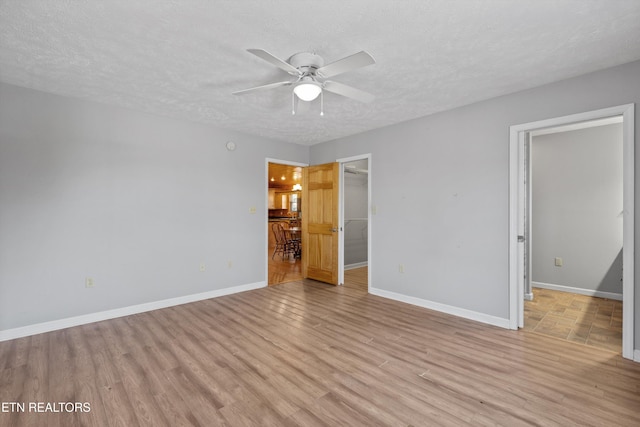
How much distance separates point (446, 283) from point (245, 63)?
10.8 ft

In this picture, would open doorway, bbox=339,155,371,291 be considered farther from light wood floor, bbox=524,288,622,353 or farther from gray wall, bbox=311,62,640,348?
light wood floor, bbox=524,288,622,353

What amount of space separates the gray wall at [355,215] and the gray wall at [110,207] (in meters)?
2.59

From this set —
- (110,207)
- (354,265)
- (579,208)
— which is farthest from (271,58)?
(354,265)

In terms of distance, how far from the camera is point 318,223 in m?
5.26

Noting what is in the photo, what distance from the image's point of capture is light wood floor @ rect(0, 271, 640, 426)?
1.80 metres

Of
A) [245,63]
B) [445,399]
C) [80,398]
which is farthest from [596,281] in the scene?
[80,398]

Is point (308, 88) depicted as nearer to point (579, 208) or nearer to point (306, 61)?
point (306, 61)

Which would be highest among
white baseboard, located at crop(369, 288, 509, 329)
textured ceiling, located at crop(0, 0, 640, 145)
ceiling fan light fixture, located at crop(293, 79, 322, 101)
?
textured ceiling, located at crop(0, 0, 640, 145)

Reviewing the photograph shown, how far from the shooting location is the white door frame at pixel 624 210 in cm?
243

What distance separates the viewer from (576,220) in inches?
173

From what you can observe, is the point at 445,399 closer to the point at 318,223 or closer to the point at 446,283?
the point at 446,283

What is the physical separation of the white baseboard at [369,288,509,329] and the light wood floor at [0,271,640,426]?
11 cm

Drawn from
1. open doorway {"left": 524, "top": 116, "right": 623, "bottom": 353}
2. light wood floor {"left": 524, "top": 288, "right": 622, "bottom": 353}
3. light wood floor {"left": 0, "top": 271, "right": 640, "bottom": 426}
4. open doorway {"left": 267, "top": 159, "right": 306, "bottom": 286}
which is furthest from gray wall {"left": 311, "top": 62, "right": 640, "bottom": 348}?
open doorway {"left": 267, "top": 159, "right": 306, "bottom": 286}

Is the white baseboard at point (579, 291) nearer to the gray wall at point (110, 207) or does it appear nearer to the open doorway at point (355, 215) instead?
the open doorway at point (355, 215)
